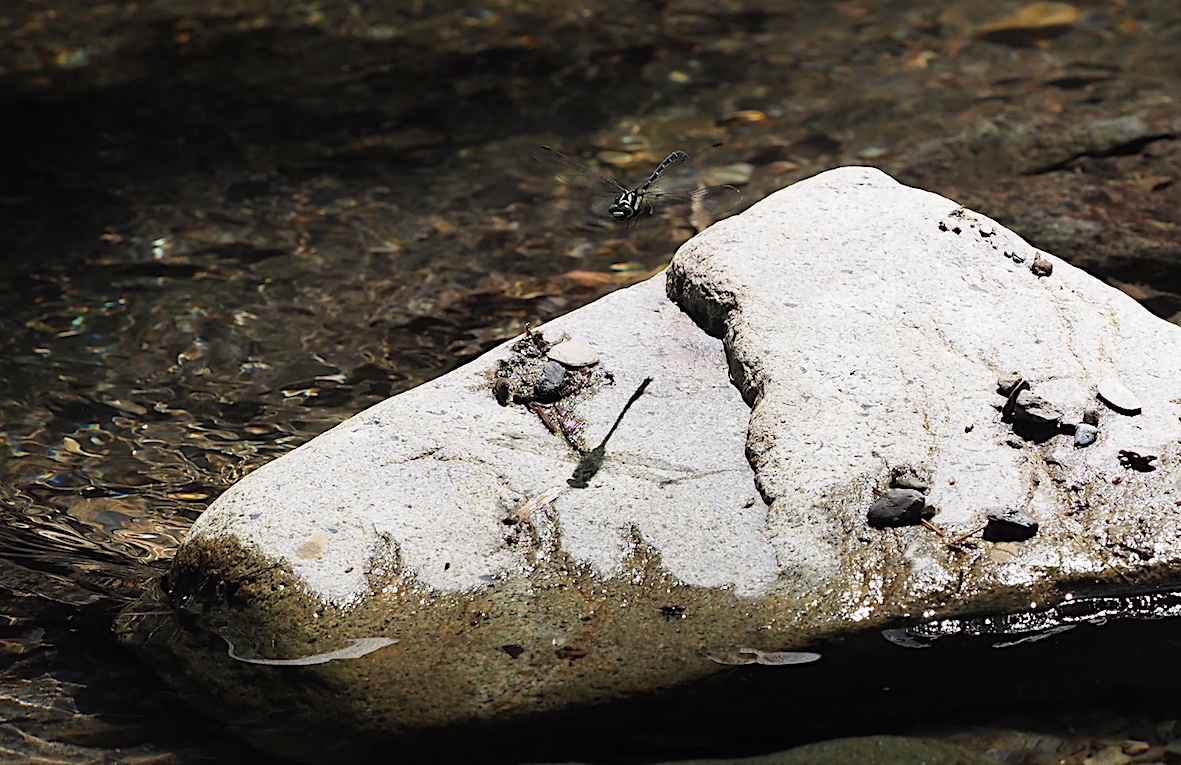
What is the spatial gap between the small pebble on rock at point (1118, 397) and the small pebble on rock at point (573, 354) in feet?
4.27

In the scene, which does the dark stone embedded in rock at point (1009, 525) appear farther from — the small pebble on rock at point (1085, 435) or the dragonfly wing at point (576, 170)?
the dragonfly wing at point (576, 170)

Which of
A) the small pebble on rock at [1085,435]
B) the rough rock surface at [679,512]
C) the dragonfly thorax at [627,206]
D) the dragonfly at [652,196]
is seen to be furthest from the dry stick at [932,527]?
the dragonfly thorax at [627,206]

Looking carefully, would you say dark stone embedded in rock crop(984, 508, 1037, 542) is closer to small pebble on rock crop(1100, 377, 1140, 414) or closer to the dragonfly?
small pebble on rock crop(1100, 377, 1140, 414)

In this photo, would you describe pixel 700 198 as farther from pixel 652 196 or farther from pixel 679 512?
pixel 679 512

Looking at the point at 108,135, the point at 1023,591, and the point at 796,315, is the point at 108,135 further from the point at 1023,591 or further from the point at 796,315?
the point at 1023,591

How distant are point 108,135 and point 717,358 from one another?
16.1ft

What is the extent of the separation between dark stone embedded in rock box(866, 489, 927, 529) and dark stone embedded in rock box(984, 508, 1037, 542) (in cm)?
16

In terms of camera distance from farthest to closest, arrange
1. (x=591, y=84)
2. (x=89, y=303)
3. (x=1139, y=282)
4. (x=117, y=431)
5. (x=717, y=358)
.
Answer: (x=591, y=84) < (x=89, y=303) < (x=1139, y=282) < (x=117, y=431) < (x=717, y=358)

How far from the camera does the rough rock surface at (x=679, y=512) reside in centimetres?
271

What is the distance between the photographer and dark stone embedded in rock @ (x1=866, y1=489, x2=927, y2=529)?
2.80m

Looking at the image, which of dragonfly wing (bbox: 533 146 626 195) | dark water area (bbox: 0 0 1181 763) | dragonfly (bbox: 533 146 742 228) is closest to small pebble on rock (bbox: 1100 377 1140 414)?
dark water area (bbox: 0 0 1181 763)

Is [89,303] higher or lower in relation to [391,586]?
lower

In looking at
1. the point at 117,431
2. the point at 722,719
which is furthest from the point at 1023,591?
the point at 117,431

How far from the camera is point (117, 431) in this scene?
169 inches
